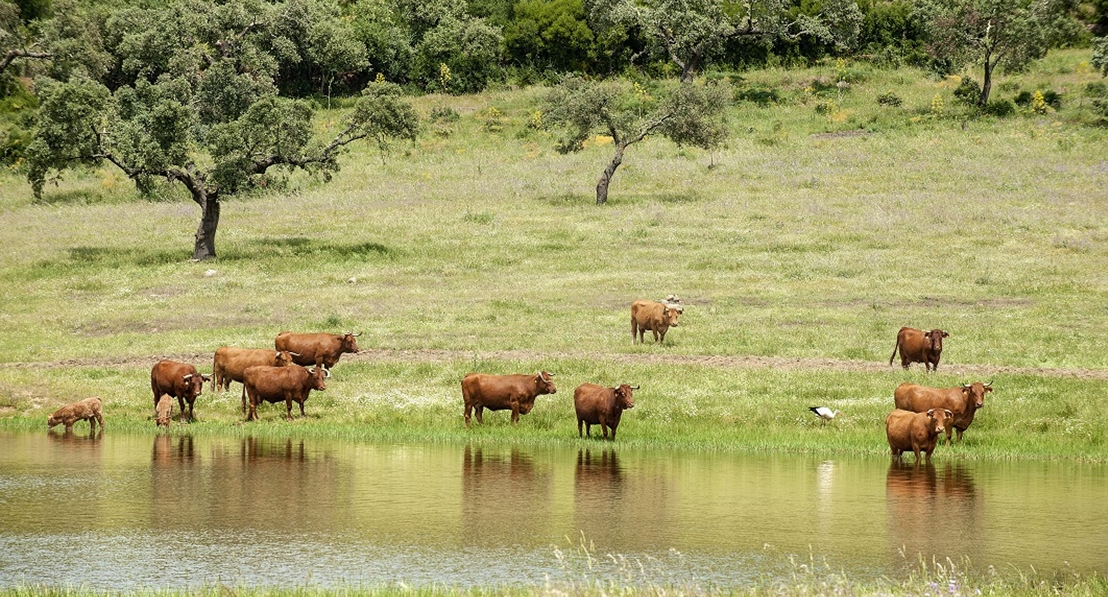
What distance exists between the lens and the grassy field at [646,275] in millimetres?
29141

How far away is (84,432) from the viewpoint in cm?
2698

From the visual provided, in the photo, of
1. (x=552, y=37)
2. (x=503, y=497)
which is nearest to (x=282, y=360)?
(x=503, y=497)

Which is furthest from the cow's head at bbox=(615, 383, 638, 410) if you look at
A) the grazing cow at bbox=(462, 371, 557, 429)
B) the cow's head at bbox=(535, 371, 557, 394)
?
the grazing cow at bbox=(462, 371, 557, 429)

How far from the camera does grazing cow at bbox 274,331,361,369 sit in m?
33.4

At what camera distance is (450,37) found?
112m

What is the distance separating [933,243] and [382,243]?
86.7 feet

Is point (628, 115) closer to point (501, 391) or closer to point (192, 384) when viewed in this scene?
point (501, 391)

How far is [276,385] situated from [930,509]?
15.0 meters

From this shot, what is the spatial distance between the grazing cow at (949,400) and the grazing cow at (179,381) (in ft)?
50.4

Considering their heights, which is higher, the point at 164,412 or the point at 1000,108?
the point at 1000,108

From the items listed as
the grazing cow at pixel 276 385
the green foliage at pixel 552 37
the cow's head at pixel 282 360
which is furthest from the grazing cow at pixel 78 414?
the green foliage at pixel 552 37

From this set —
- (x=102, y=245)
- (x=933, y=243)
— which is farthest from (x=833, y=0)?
(x=102, y=245)

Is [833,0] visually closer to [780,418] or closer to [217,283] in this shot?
[217,283]

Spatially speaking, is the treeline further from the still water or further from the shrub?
the still water
